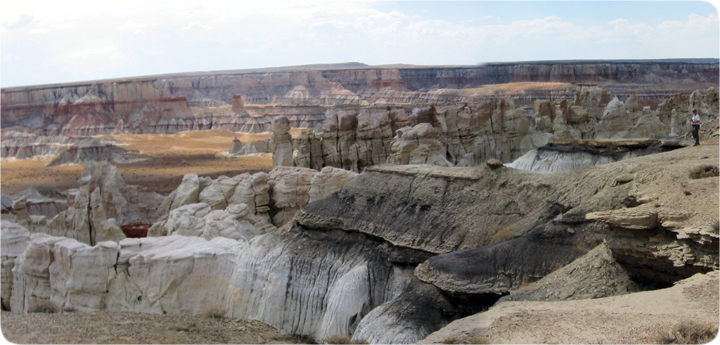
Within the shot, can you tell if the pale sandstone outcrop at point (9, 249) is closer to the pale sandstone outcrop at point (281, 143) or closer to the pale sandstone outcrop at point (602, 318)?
the pale sandstone outcrop at point (602, 318)

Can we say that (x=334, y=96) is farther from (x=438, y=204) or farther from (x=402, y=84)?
(x=438, y=204)

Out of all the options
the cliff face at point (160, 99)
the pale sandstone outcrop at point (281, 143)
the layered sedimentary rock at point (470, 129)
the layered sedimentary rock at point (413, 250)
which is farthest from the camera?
the cliff face at point (160, 99)

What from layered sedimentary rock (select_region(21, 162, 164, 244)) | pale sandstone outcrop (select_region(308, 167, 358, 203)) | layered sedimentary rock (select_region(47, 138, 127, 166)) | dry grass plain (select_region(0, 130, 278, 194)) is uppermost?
pale sandstone outcrop (select_region(308, 167, 358, 203))

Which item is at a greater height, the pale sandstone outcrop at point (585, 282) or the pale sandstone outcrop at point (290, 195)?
the pale sandstone outcrop at point (585, 282)

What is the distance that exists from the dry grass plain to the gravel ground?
1143 inches

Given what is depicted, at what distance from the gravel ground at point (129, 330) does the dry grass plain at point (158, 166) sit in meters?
29.0

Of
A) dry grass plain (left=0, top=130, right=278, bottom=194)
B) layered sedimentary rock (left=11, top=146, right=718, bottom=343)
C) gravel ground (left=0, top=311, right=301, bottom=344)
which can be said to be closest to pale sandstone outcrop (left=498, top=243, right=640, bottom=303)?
layered sedimentary rock (left=11, top=146, right=718, bottom=343)

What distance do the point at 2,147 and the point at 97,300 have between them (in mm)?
66224

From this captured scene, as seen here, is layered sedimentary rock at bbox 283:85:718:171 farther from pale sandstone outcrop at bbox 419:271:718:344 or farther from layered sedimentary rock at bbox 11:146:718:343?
pale sandstone outcrop at bbox 419:271:718:344

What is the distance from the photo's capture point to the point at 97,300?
14961 mm

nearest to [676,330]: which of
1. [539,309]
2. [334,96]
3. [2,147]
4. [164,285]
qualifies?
[539,309]

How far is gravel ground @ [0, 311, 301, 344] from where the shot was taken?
10.8 metres

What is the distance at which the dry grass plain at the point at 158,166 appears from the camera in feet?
156

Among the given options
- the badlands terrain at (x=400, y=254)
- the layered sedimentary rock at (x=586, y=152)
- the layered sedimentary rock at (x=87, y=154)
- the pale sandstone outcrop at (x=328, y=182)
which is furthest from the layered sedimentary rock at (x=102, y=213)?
the layered sedimentary rock at (x=87, y=154)
